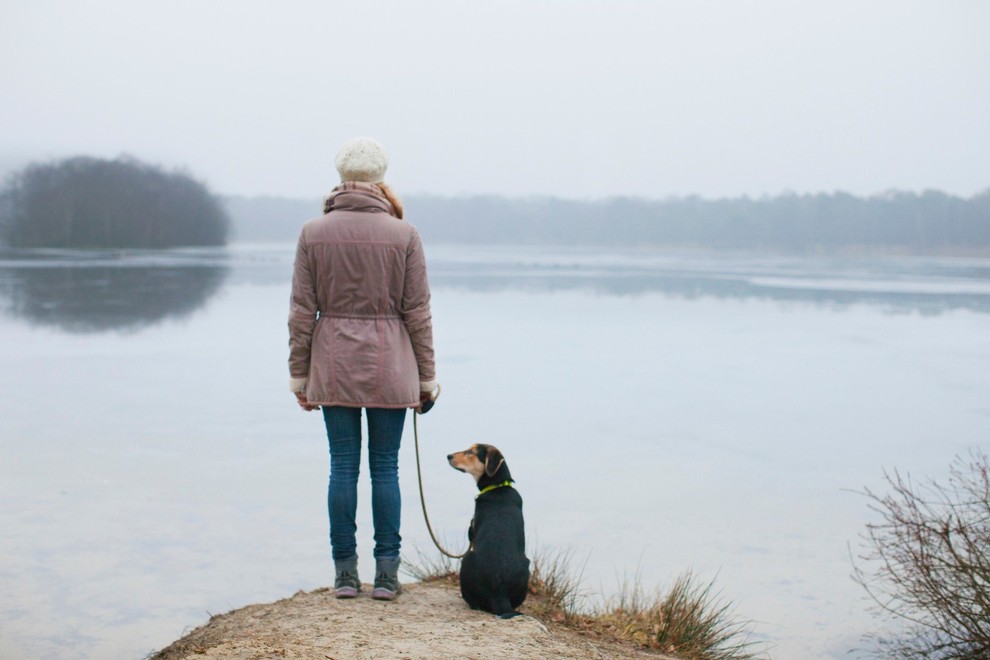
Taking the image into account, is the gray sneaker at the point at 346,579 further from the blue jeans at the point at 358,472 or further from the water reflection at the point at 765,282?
the water reflection at the point at 765,282

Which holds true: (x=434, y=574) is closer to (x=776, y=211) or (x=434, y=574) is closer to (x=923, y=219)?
(x=923, y=219)

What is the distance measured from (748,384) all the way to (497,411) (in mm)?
2872

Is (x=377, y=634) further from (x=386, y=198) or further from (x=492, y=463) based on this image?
(x=386, y=198)

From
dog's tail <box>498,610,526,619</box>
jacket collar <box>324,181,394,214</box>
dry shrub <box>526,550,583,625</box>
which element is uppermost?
jacket collar <box>324,181,394,214</box>

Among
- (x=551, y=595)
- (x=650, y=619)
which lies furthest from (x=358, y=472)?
(x=650, y=619)

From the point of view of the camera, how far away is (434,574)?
416cm

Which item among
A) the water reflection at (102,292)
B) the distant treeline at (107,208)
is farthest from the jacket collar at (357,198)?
the distant treeline at (107,208)

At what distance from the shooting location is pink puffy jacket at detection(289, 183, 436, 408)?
11.0 feet

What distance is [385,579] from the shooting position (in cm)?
359

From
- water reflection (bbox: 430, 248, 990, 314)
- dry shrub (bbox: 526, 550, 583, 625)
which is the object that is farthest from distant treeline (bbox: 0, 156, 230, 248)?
dry shrub (bbox: 526, 550, 583, 625)

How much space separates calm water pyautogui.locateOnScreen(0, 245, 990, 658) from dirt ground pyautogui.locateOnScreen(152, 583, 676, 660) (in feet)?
1.81

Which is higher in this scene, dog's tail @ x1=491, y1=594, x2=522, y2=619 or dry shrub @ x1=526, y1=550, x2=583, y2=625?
dog's tail @ x1=491, y1=594, x2=522, y2=619

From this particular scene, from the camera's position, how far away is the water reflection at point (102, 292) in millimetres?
14141

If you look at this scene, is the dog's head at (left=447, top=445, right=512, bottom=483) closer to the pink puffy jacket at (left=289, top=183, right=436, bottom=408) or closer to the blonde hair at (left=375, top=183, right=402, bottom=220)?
the pink puffy jacket at (left=289, top=183, right=436, bottom=408)
